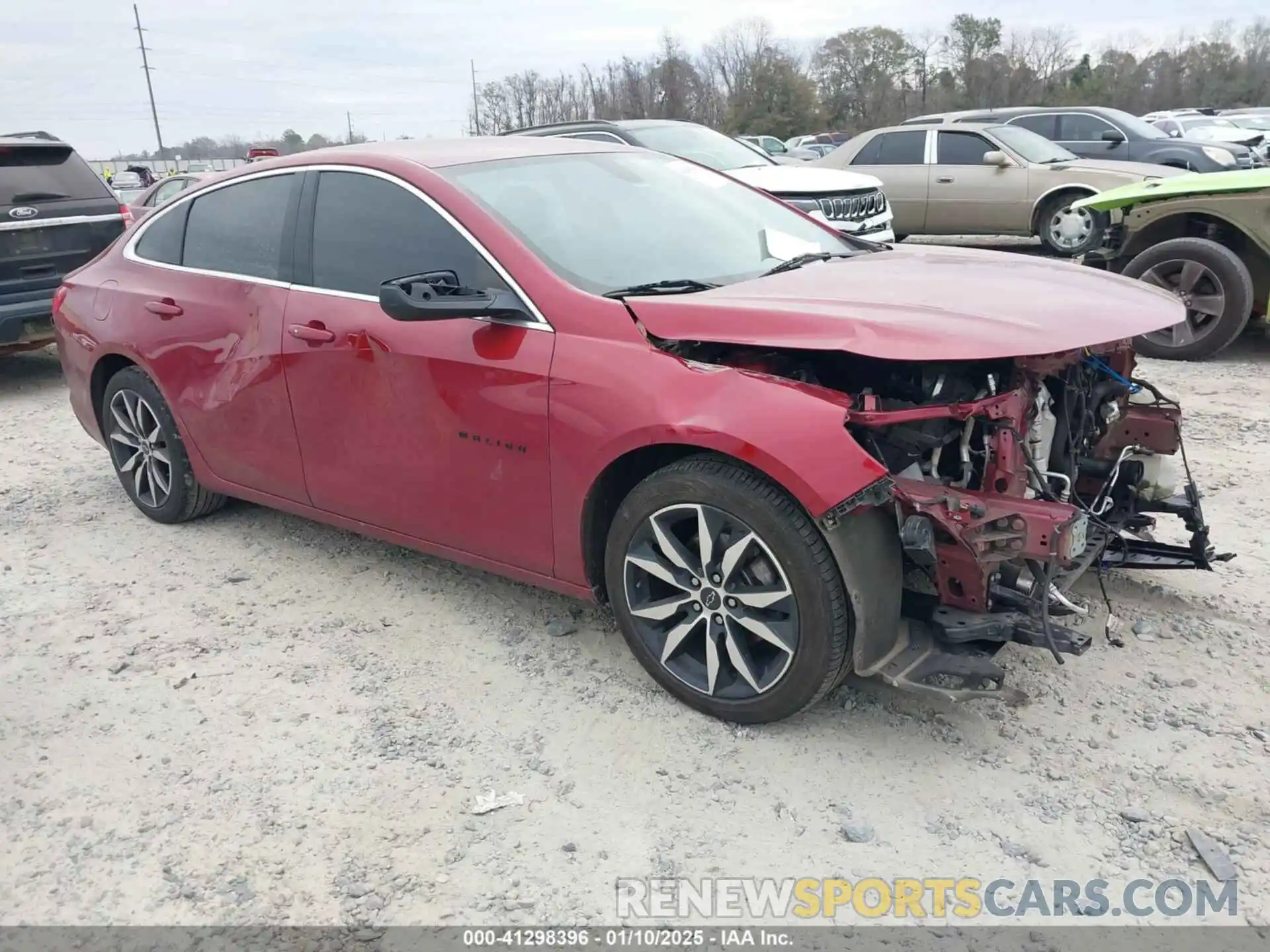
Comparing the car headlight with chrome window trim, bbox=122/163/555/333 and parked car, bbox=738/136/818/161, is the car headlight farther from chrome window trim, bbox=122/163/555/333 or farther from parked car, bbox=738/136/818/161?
parked car, bbox=738/136/818/161

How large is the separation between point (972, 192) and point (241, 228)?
9723 mm

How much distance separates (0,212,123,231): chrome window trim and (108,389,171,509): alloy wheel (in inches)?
146

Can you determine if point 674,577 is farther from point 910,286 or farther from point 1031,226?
point 1031,226

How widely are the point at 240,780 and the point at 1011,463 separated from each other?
244cm

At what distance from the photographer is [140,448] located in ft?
15.7

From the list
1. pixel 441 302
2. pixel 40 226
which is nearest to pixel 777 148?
pixel 40 226

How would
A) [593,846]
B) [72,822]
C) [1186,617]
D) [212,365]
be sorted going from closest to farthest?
[593,846] → [72,822] → [1186,617] → [212,365]

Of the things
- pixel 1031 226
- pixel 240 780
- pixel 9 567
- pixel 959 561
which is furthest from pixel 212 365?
pixel 1031 226

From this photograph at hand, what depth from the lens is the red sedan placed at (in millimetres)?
2715

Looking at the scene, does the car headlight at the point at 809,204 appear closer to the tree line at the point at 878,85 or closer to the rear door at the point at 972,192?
the rear door at the point at 972,192

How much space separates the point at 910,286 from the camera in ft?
10.2

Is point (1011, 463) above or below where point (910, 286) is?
below

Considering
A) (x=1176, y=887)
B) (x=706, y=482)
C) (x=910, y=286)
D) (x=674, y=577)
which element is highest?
(x=910, y=286)

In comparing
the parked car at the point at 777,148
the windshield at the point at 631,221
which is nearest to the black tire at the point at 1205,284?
the windshield at the point at 631,221
